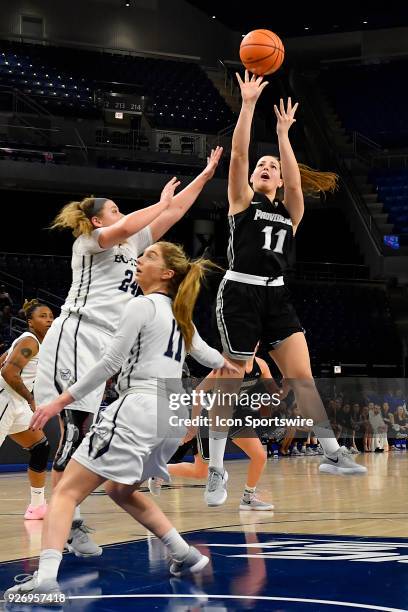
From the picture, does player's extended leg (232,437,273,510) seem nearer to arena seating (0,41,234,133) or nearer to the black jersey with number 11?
the black jersey with number 11

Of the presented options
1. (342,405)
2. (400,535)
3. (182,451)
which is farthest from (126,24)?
(400,535)

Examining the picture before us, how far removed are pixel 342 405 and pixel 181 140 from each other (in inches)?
296

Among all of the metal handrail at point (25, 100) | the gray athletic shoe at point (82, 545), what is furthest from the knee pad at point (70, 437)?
the metal handrail at point (25, 100)

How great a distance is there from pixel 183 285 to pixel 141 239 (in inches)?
45.8

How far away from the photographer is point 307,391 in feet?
19.5

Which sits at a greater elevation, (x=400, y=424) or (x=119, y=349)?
(x=119, y=349)

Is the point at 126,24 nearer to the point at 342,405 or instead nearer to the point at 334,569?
the point at 342,405

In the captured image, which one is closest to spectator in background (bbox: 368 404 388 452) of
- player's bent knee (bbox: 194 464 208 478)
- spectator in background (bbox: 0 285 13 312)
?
spectator in background (bbox: 0 285 13 312)

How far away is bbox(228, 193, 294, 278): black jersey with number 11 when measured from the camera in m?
5.84

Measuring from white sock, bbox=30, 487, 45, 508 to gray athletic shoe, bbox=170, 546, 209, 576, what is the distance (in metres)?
3.03

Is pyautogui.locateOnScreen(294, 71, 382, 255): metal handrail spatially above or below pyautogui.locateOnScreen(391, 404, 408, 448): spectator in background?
above

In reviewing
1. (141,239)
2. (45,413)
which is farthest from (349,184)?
(45,413)

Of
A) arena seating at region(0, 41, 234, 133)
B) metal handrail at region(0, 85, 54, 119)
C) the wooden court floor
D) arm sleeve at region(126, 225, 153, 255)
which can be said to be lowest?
the wooden court floor

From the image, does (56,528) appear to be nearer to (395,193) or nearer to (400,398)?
(400,398)
